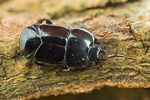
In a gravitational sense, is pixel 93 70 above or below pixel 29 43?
below

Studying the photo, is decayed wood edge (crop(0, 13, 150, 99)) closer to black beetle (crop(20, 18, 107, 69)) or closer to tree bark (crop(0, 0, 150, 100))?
tree bark (crop(0, 0, 150, 100))

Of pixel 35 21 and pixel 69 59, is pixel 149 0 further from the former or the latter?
pixel 35 21

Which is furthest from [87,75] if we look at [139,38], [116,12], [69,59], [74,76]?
[116,12]

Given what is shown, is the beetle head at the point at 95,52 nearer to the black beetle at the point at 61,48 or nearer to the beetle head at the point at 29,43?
the black beetle at the point at 61,48

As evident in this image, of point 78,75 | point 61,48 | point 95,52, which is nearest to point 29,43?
point 61,48

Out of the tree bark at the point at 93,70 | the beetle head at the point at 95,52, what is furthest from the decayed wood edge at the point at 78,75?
the beetle head at the point at 95,52

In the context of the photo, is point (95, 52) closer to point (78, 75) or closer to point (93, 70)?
point (93, 70)
